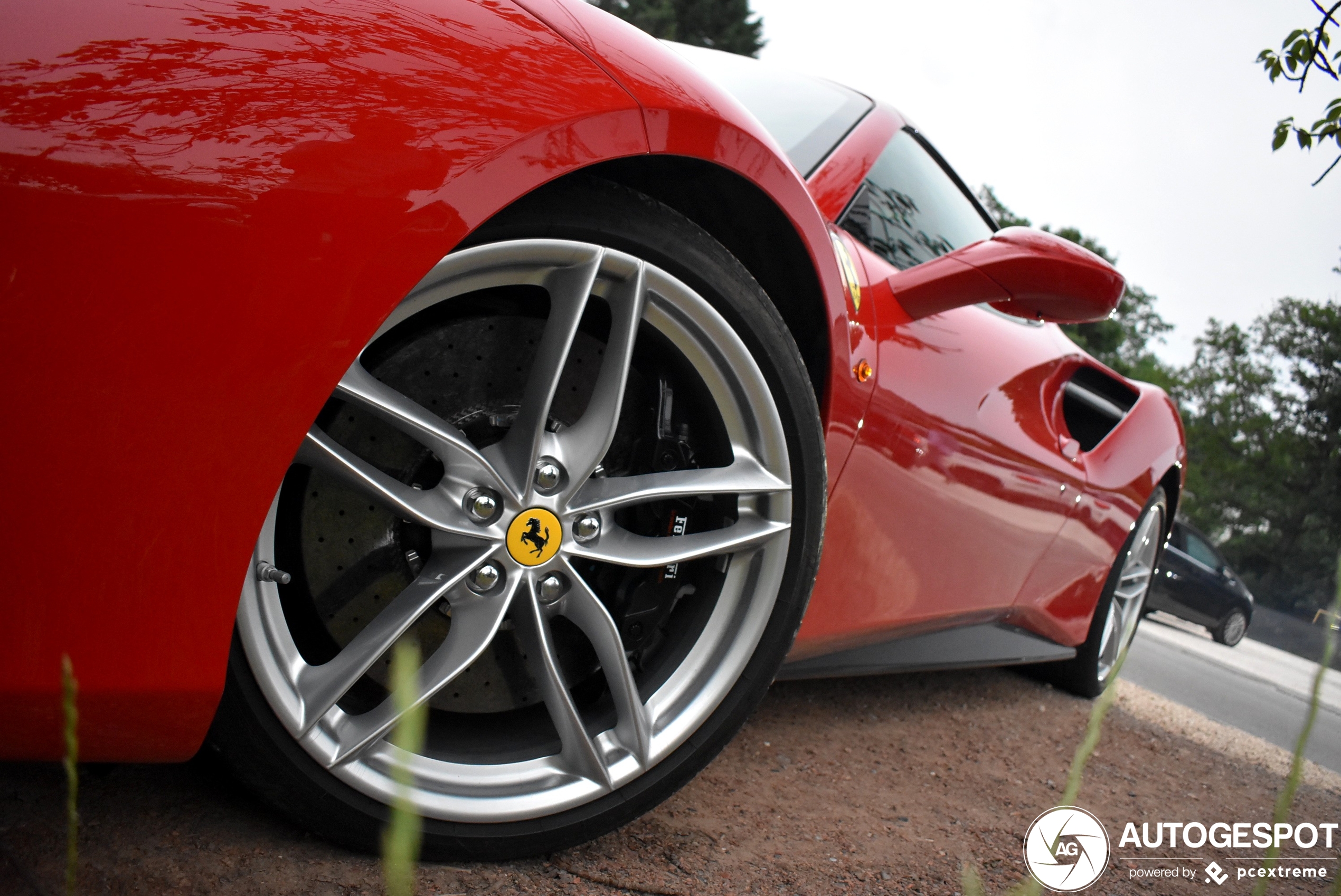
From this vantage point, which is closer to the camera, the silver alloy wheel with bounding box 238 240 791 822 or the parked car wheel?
the silver alloy wheel with bounding box 238 240 791 822

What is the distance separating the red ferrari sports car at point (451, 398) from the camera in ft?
2.79

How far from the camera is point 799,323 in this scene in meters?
1.56

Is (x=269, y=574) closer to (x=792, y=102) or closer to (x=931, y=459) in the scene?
(x=931, y=459)

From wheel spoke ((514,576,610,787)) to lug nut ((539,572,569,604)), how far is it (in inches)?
0.9

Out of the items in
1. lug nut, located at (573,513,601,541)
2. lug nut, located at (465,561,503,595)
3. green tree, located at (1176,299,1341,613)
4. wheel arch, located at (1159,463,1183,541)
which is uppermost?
lug nut, located at (573,513,601,541)

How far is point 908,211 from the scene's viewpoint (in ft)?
7.09

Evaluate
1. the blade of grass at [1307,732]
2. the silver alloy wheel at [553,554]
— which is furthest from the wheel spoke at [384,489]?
the blade of grass at [1307,732]

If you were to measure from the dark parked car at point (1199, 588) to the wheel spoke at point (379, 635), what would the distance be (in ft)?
37.2

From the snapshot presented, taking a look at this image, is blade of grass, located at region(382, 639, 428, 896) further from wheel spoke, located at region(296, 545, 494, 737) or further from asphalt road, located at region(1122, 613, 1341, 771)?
asphalt road, located at region(1122, 613, 1341, 771)

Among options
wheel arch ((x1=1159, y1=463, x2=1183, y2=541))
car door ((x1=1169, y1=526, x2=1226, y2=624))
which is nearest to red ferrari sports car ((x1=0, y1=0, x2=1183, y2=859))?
wheel arch ((x1=1159, y1=463, x2=1183, y2=541))

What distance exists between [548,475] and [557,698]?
0.31 m

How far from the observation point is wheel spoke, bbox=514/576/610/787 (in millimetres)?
1250

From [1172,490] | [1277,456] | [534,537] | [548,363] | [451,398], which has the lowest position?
[1277,456]

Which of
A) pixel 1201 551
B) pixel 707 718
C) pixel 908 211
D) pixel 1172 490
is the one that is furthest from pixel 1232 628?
pixel 707 718
